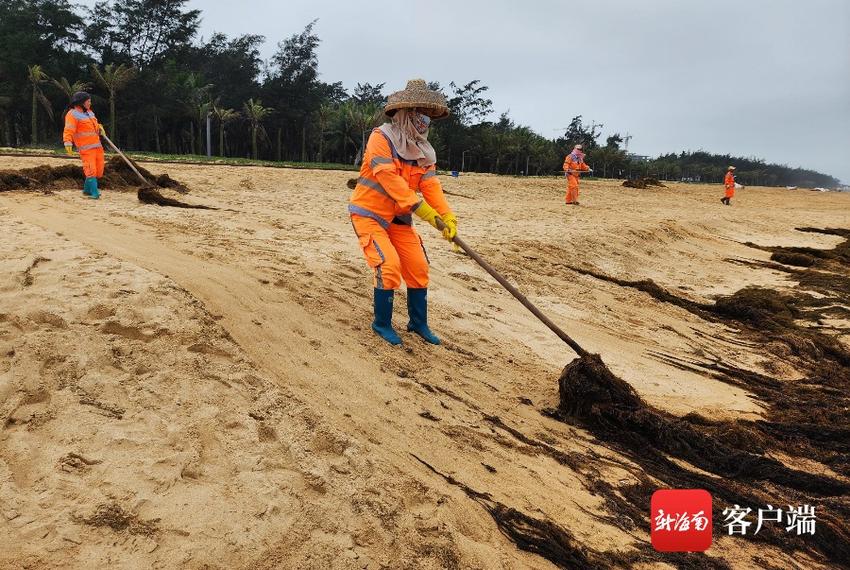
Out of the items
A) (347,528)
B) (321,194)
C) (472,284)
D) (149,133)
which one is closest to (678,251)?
(472,284)

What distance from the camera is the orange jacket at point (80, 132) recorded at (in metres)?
7.54

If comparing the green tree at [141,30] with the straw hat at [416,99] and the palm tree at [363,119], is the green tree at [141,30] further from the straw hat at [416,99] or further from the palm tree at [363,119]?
the straw hat at [416,99]

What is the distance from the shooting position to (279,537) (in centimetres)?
207

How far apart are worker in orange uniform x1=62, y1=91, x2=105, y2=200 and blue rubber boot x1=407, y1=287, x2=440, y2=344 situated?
555cm

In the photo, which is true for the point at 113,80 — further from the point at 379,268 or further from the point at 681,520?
the point at 681,520

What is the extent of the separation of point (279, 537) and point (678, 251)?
9007 millimetres

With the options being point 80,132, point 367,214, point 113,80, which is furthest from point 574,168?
point 113,80

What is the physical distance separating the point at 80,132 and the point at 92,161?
0.43m

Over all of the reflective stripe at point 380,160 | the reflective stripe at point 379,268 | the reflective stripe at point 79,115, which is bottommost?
the reflective stripe at point 379,268

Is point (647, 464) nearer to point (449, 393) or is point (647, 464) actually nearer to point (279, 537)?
point (449, 393)

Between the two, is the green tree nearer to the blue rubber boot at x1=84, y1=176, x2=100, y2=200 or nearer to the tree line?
the tree line

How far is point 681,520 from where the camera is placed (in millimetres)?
2645

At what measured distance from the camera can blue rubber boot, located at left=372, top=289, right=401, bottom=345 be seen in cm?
381

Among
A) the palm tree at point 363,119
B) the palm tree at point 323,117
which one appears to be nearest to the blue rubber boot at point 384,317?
the palm tree at point 363,119
